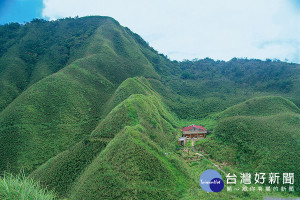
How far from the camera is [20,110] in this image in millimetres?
21656

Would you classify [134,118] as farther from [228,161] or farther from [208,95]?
[208,95]

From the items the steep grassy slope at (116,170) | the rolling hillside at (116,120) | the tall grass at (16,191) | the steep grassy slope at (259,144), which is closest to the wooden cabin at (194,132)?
the rolling hillside at (116,120)

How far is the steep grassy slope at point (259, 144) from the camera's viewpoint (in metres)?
15.0

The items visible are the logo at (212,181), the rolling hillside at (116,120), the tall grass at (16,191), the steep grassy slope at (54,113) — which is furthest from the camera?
the steep grassy slope at (54,113)

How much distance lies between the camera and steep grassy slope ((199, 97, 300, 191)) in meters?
15.0

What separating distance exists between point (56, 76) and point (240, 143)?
32009 mm

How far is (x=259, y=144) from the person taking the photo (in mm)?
17359

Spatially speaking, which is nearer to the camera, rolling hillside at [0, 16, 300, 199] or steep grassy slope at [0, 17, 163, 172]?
rolling hillside at [0, 16, 300, 199]

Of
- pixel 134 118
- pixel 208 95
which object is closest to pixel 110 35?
pixel 208 95

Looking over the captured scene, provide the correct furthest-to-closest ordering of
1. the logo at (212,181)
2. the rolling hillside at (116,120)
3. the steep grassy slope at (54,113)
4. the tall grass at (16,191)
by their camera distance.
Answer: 1. the steep grassy slope at (54,113)
2. the rolling hillside at (116,120)
3. the logo at (212,181)
4. the tall grass at (16,191)

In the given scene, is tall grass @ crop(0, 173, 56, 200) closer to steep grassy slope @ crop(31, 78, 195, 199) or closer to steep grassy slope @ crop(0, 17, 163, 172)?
steep grassy slope @ crop(31, 78, 195, 199)

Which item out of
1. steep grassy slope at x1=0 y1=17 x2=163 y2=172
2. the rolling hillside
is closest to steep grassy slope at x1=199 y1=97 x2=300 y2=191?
the rolling hillside

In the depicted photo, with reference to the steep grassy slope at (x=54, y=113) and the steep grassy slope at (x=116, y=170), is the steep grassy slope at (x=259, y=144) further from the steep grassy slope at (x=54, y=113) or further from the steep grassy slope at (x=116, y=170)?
the steep grassy slope at (x=54, y=113)

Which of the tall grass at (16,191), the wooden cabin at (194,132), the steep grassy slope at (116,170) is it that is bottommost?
the steep grassy slope at (116,170)
